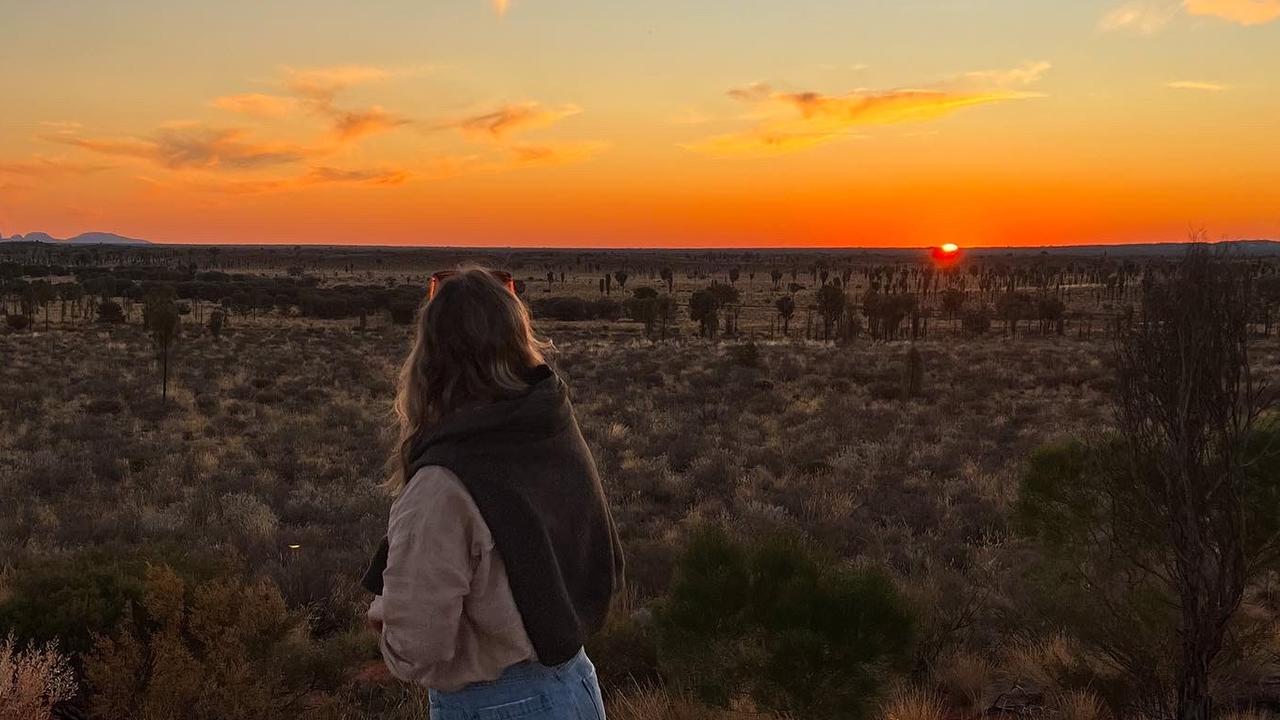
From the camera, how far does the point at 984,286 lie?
8388 cm

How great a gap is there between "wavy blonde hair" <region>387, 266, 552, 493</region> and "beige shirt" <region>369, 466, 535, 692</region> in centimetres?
22

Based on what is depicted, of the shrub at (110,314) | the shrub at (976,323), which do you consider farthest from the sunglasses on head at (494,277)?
the shrub at (110,314)

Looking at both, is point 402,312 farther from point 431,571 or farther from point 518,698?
point 431,571

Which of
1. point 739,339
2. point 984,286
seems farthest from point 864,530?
point 984,286

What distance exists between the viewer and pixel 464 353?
87.9 inches

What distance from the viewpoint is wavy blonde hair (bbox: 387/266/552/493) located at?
7.30 ft

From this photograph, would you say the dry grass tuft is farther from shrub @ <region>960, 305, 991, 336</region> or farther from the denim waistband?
shrub @ <region>960, 305, 991, 336</region>

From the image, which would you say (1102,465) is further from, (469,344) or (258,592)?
(258,592)

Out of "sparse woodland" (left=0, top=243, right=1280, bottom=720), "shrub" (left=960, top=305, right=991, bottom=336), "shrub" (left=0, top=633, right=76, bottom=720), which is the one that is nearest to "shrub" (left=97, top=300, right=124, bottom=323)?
"sparse woodland" (left=0, top=243, right=1280, bottom=720)

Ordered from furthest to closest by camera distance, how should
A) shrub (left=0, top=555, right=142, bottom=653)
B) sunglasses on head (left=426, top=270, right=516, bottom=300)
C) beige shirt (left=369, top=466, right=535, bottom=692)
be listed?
shrub (left=0, top=555, right=142, bottom=653)
sunglasses on head (left=426, top=270, right=516, bottom=300)
beige shirt (left=369, top=466, right=535, bottom=692)

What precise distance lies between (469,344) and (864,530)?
324 inches

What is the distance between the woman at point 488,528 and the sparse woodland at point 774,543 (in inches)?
105

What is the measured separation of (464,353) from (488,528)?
0.44 meters

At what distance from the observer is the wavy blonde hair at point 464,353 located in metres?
2.23
